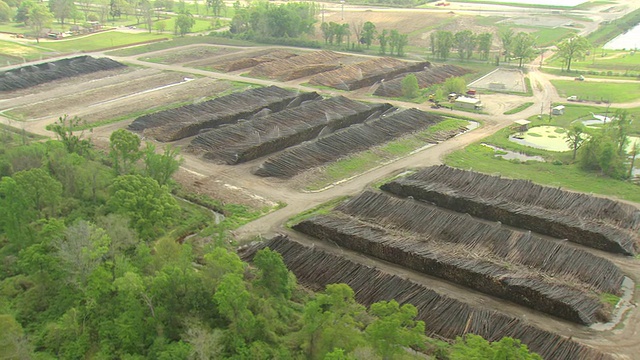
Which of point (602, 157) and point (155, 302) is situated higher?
point (602, 157)

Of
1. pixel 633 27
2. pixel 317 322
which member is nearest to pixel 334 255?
pixel 317 322

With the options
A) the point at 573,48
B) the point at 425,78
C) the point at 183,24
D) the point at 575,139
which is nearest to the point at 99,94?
the point at 183,24

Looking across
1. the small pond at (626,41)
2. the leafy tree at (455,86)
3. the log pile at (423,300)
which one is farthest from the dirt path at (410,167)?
the small pond at (626,41)

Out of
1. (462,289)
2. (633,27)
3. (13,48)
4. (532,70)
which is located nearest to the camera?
(462,289)

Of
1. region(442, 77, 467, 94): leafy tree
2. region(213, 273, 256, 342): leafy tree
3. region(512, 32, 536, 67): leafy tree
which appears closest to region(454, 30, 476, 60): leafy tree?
region(512, 32, 536, 67): leafy tree

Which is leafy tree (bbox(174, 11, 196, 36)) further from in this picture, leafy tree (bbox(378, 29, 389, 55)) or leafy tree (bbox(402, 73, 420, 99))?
leafy tree (bbox(402, 73, 420, 99))

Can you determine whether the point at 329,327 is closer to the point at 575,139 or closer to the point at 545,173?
the point at 545,173

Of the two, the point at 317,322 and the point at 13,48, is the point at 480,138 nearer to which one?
the point at 317,322
